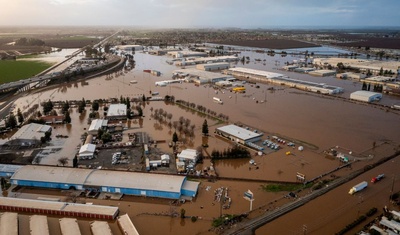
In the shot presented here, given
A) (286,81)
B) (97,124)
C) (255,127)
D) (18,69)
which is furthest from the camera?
(18,69)

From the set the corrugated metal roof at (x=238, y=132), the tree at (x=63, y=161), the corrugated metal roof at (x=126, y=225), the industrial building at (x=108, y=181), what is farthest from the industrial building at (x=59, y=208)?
the corrugated metal roof at (x=238, y=132)

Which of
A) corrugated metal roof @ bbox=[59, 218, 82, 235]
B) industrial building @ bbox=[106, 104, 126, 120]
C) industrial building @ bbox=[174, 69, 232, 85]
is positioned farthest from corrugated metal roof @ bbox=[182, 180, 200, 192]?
industrial building @ bbox=[174, 69, 232, 85]

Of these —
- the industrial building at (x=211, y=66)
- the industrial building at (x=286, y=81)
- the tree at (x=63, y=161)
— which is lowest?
the tree at (x=63, y=161)

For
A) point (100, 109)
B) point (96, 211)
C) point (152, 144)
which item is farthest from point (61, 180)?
point (100, 109)

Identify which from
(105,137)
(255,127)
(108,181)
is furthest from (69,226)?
(255,127)

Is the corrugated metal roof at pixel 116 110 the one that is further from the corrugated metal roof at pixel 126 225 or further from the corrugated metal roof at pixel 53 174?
the corrugated metal roof at pixel 126 225

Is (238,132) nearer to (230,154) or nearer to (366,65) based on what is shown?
(230,154)
